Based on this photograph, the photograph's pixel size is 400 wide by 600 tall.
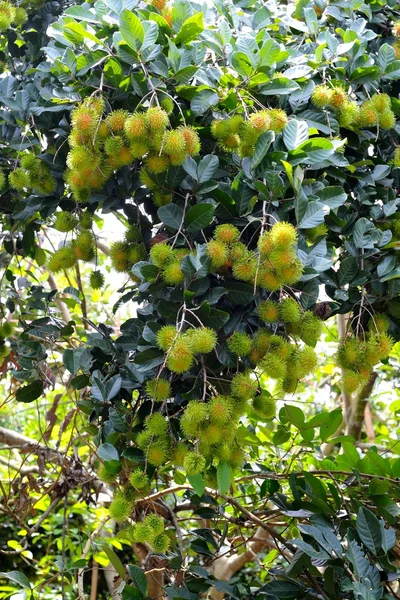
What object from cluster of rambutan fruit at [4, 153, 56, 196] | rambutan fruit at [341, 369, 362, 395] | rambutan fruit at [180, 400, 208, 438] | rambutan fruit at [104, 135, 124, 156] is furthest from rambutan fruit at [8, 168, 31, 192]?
rambutan fruit at [341, 369, 362, 395]

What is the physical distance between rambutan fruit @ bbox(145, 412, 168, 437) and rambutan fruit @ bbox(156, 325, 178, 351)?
0.11 m

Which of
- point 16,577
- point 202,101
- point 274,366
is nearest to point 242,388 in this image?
point 274,366

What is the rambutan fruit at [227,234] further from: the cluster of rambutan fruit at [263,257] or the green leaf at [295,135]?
the green leaf at [295,135]

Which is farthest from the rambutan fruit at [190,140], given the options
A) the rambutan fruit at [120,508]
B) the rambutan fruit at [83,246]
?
the rambutan fruit at [120,508]

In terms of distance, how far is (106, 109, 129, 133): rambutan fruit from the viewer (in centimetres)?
115

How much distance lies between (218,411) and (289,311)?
0.20 metres

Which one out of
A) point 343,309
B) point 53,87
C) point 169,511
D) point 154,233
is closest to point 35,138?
point 53,87

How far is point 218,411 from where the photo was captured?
1.02 metres

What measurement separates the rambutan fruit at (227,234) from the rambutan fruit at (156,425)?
0.29 meters

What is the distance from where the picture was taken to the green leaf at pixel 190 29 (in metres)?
1.20

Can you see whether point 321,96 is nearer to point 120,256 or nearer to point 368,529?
point 120,256

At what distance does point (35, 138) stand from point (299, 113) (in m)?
0.53

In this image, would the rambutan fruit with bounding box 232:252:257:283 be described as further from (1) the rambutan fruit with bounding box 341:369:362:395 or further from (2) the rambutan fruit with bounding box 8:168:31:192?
(2) the rambutan fruit with bounding box 8:168:31:192

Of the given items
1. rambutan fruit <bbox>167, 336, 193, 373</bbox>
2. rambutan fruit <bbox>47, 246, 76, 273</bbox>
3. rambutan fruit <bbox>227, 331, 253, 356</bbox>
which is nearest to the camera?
rambutan fruit <bbox>167, 336, 193, 373</bbox>
